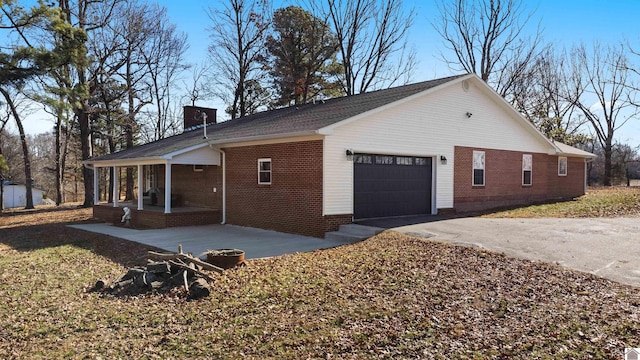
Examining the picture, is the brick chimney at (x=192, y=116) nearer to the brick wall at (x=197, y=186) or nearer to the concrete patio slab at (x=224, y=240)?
the brick wall at (x=197, y=186)

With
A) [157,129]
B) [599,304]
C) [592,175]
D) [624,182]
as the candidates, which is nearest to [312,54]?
[157,129]

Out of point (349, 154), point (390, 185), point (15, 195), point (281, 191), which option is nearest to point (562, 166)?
point (390, 185)

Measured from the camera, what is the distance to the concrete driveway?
8.13 meters

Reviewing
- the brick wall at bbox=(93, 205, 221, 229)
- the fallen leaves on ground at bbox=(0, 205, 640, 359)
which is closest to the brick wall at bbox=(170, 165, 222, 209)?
the brick wall at bbox=(93, 205, 221, 229)

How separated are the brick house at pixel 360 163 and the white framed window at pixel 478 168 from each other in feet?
0.13

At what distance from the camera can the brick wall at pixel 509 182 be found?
1648cm

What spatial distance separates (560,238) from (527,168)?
9.95 meters

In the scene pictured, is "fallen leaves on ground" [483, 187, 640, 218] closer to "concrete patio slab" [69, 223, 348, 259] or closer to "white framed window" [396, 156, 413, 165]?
"white framed window" [396, 156, 413, 165]

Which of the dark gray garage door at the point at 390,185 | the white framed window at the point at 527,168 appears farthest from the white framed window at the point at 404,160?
the white framed window at the point at 527,168

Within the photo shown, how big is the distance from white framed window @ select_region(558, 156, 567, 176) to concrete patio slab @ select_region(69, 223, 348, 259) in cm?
1553

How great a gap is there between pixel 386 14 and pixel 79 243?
2433 centimetres

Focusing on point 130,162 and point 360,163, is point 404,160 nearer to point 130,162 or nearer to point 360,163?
point 360,163

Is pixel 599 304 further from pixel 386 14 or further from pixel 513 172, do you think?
pixel 386 14

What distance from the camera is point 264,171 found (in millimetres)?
14297
